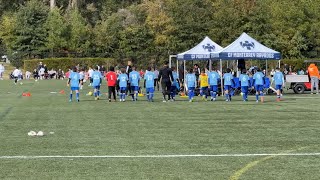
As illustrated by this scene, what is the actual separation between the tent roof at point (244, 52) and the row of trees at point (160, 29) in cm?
3494

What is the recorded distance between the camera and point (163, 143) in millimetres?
15430

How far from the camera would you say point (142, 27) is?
76.9 m

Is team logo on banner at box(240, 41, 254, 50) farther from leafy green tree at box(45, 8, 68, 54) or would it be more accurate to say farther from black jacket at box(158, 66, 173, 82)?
leafy green tree at box(45, 8, 68, 54)

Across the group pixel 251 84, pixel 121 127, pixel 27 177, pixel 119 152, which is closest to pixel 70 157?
pixel 119 152

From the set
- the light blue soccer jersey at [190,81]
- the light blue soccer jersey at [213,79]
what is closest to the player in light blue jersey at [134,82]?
the light blue soccer jersey at [190,81]

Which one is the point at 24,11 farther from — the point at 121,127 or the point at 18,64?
the point at 121,127

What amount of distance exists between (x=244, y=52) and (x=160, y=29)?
4212 centimetres

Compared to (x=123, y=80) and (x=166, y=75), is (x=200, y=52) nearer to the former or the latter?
(x=166, y=75)

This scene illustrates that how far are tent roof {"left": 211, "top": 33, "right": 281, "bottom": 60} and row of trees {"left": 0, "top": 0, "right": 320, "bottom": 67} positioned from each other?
1375 inches

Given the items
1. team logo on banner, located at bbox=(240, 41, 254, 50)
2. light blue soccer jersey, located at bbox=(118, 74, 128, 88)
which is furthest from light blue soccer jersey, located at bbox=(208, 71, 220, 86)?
team logo on banner, located at bbox=(240, 41, 254, 50)

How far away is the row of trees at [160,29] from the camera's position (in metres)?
72.5

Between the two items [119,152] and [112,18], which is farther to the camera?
[112,18]

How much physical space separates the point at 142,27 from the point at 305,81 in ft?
130

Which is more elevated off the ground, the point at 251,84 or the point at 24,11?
the point at 24,11
